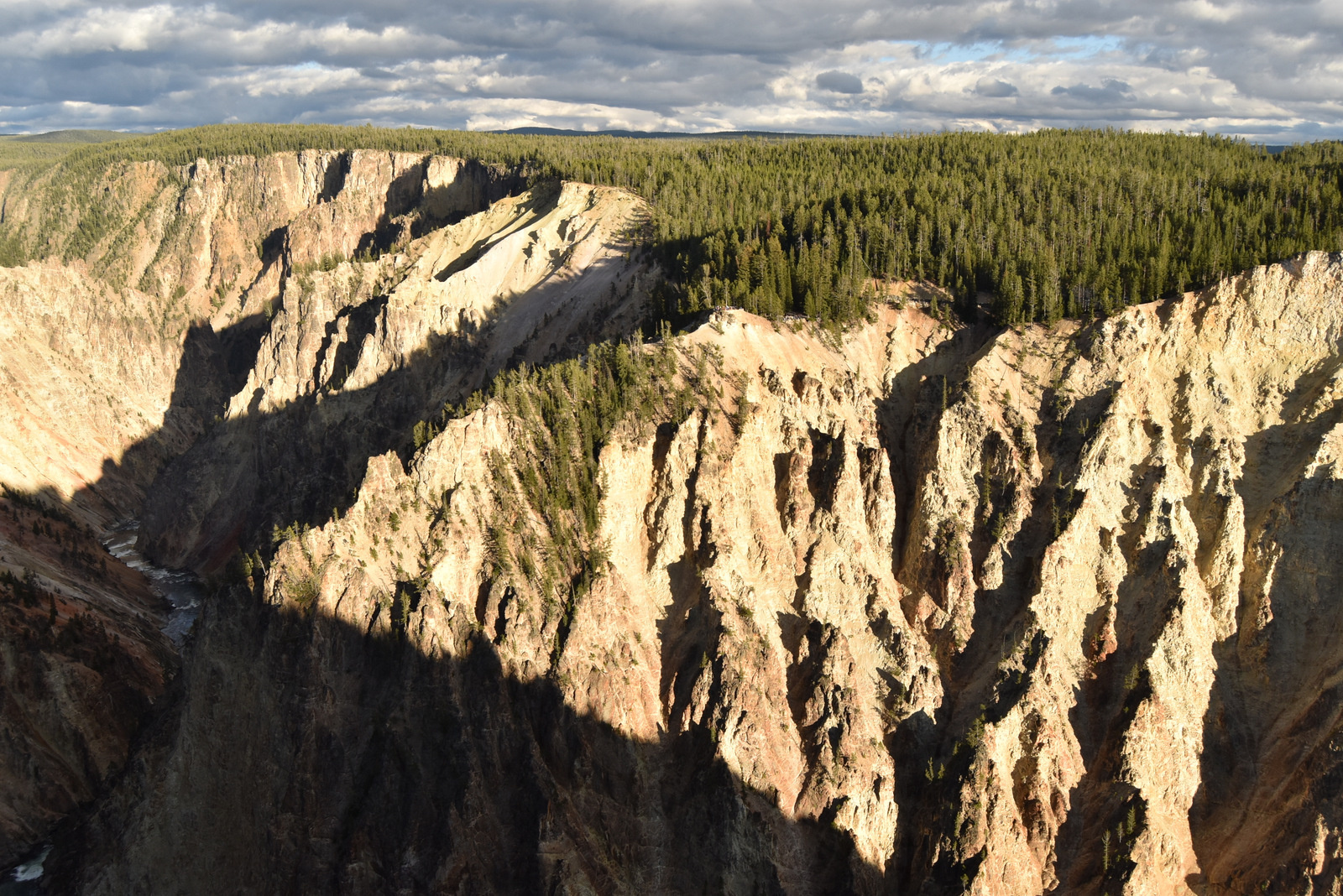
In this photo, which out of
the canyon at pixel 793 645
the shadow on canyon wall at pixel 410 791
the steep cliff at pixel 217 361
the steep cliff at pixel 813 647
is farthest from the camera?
the steep cliff at pixel 217 361

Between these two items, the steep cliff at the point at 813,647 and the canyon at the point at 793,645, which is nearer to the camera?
the steep cliff at the point at 813,647

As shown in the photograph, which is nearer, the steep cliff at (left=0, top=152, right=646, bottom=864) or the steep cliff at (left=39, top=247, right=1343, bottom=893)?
the steep cliff at (left=39, top=247, right=1343, bottom=893)

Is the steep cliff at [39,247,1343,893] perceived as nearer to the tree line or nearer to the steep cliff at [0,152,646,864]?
the tree line

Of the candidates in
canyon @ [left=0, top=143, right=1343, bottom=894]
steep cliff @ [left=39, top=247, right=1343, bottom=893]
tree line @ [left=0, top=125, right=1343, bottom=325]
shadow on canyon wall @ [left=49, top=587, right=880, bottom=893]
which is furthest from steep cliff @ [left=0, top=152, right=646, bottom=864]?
shadow on canyon wall @ [left=49, top=587, right=880, bottom=893]

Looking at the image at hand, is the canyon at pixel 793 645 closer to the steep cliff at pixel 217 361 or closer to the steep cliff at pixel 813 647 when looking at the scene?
the steep cliff at pixel 813 647

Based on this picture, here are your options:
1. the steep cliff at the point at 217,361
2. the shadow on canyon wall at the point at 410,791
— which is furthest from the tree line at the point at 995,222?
the shadow on canyon wall at the point at 410,791

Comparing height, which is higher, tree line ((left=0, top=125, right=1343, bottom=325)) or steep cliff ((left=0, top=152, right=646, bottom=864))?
tree line ((left=0, top=125, right=1343, bottom=325))
